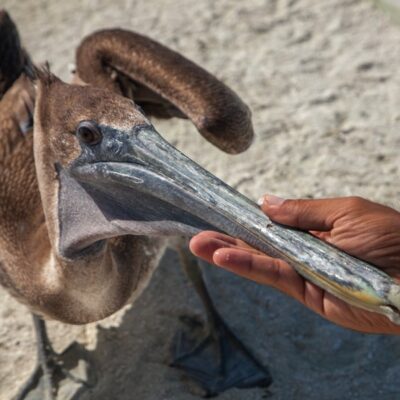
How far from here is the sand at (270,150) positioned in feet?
13.2

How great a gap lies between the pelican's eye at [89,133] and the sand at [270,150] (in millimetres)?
1452

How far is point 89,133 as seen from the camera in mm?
3053

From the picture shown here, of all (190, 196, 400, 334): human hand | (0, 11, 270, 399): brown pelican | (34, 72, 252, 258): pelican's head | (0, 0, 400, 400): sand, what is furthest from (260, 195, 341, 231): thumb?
(0, 0, 400, 400): sand

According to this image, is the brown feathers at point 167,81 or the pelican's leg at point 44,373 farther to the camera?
the pelican's leg at point 44,373

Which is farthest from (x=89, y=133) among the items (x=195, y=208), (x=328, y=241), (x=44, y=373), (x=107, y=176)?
(x=44, y=373)

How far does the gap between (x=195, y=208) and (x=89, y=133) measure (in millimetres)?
535

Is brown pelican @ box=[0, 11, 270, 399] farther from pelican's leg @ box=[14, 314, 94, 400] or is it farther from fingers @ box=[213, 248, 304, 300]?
fingers @ box=[213, 248, 304, 300]

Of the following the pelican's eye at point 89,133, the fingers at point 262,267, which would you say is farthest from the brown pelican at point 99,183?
the fingers at point 262,267

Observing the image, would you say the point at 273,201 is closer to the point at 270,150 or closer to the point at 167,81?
the point at 167,81

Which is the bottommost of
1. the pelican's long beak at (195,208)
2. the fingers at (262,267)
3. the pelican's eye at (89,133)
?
the fingers at (262,267)

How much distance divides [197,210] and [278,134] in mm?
2601

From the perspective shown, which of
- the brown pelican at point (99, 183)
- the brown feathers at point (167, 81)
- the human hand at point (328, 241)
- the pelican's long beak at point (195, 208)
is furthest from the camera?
the brown feathers at point (167, 81)

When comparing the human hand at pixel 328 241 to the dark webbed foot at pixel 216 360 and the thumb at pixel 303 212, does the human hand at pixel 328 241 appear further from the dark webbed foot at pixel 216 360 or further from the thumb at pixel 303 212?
the dark webbed foot at pixel 216 360

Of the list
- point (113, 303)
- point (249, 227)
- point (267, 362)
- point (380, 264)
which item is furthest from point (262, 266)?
point (267, 362)
